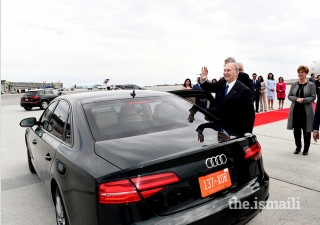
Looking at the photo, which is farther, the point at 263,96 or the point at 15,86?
the point at 15,86

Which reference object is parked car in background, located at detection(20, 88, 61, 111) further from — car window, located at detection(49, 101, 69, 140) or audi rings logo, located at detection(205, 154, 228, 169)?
audi rings logo, located at detection(205, 154, 228, 169)

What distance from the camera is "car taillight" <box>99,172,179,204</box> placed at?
5.70 ft

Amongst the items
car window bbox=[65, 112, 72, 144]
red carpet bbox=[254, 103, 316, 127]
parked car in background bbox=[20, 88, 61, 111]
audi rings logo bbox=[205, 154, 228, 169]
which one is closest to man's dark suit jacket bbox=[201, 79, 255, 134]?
audi rings logo bbox=[205, 154, 228, 169]

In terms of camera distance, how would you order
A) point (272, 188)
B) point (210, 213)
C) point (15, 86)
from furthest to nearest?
point (15, 86)
point (272, 188)
point (210, 213)

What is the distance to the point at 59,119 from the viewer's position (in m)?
3.12

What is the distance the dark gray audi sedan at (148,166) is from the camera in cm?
177

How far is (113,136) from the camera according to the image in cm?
234

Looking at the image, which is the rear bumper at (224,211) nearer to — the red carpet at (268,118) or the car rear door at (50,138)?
the car rear door at (50,138)

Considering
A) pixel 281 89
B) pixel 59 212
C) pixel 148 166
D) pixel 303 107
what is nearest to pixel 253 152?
pixel 148 166

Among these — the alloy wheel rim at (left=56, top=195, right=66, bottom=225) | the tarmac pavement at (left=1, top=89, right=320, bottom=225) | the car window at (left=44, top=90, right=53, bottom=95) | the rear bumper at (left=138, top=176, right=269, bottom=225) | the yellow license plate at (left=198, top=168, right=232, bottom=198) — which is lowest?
the tarmac pavement at (left=1, top=89, right=320, bottom=225)

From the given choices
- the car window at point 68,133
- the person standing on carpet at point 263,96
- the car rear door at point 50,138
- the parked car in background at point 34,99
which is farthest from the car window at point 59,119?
the parked car in background at point 34,99

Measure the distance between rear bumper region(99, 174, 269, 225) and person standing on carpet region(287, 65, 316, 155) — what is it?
10.9ft

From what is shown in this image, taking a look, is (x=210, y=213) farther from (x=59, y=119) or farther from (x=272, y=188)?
(x=272, y=188)

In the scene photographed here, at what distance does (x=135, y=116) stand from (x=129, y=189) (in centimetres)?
110
